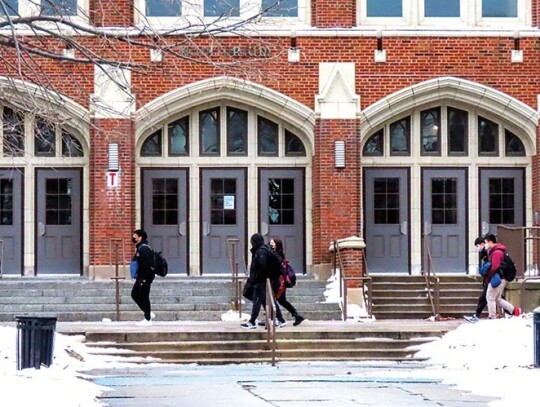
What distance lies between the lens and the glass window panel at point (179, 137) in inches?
1141

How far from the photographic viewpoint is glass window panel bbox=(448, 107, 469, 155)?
29.4 m

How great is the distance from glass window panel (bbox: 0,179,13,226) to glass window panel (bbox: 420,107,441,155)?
8435 millimetres

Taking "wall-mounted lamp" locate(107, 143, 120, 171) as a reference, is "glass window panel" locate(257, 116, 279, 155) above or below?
above

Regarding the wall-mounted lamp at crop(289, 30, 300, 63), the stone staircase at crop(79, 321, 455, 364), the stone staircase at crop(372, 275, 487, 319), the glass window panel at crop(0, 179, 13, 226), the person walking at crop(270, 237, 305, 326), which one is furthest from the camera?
the glass window panel at crop(0, 179, 13, 226)

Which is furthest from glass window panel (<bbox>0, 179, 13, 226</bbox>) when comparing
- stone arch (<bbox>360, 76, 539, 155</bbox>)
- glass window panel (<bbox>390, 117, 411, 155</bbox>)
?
glass window panel (<bbox>390, 117, 411, 155</bbox>)

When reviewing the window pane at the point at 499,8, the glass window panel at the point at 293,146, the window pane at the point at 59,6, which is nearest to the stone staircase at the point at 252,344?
the window pane at the point at 59,6

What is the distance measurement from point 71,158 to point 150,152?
1.59m

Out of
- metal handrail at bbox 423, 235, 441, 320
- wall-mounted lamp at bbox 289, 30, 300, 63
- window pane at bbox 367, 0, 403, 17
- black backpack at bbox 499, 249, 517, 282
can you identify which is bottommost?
metal handrail at bbox 423, 235, 441, 320

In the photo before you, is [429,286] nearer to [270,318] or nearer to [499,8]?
[499,8]

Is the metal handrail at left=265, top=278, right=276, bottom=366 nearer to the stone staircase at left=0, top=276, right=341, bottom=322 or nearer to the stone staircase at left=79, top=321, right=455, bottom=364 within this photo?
the stone staircase at left=79, top=321, right=455, bottom=364

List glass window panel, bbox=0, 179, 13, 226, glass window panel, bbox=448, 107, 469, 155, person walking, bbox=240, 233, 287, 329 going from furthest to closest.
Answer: glass window panel, bbox=448, 107, 469, 155
glass window panel, bbox=0, 179, 13, 226
person walking, bbox=240, 233, 287, 329

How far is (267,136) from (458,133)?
13.0 ft

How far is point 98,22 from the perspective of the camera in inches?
1098

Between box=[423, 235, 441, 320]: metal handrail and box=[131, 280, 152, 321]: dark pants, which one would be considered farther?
box=[423, 235, 441, 320]: metal handrail
